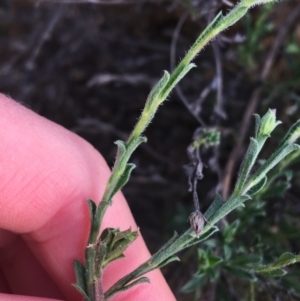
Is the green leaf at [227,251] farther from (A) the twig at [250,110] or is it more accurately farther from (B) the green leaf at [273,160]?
(B) the green leaf at [273,160]

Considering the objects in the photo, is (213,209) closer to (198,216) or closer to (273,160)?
(198,216)

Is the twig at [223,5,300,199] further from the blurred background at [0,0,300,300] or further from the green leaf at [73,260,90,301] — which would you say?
the green leaf at [73,260,90,301]

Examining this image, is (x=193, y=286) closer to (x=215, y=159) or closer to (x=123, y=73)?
(x=215, y=159)

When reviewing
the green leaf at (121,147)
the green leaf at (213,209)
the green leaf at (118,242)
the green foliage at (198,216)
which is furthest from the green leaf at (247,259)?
the green leaf at (121,147)

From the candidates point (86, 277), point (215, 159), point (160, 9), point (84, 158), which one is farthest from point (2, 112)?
point (160, 9)

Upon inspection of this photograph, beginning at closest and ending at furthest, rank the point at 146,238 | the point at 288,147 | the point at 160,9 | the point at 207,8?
the point at 288,147
the point at 207,8
the point at 146,238
the point at 160,9

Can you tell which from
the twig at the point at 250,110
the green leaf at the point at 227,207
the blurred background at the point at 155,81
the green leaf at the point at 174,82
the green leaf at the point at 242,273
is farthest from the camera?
the blurred background at the point at 155,81

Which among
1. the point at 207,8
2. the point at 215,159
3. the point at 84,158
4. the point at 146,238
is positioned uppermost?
the point at 207,8
